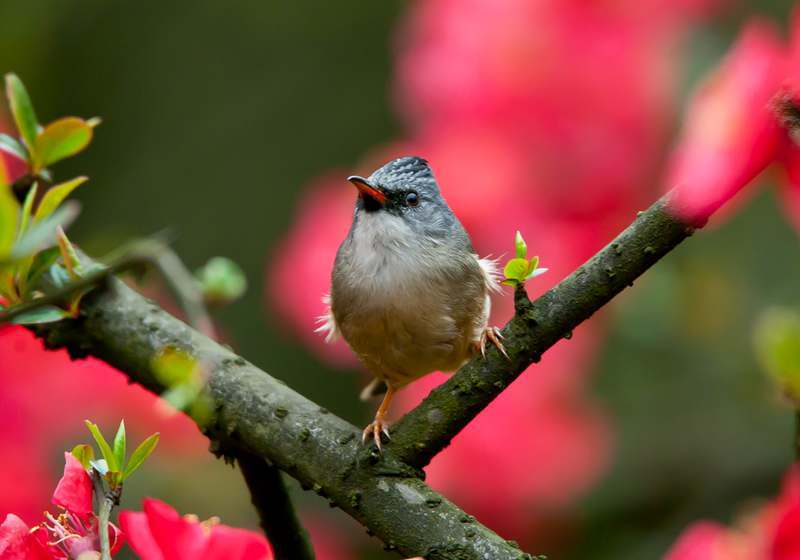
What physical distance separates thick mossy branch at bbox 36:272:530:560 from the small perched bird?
544mm

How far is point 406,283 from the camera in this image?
1.91 m

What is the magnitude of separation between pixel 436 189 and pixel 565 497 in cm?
83

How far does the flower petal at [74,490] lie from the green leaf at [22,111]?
44cm

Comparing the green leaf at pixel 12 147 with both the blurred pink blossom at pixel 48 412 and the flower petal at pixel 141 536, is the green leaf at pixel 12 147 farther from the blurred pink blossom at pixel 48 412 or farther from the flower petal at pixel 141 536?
the blurred pink blossom at pixel 48 412

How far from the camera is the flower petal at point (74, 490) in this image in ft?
3.23

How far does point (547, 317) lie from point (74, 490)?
488 mm

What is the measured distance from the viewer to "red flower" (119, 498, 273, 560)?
0.97 metres

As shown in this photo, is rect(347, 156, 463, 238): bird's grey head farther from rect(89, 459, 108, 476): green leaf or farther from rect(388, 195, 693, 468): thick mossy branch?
rect(89, 459, 108, 476): green leaf

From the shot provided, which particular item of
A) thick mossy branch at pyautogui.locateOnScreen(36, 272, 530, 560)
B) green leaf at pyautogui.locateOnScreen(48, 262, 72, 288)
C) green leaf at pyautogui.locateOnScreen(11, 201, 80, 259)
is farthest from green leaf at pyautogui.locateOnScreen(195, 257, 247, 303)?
green leaf at pyautogui.locateOnScreen(11, 201, 80, 259)

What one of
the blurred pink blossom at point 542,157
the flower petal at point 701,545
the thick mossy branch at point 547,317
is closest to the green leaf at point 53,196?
the thick mossy branch at point 547,317

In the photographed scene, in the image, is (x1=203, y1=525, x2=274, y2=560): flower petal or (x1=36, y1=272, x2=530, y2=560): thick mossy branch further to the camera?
(x1=36, y1=272, x2=530, y2=560): thick mossy branch

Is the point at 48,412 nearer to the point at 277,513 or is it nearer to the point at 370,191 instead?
the point at 370,191

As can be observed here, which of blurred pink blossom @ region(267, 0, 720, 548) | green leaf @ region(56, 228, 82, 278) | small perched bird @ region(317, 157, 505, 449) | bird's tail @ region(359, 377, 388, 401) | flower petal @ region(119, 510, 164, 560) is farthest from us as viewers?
blurred pink blossom @ region(267, 0, 720, 548)

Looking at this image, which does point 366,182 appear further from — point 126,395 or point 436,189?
point 126,395
